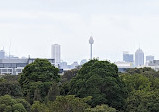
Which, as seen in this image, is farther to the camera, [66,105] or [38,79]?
[38,79]

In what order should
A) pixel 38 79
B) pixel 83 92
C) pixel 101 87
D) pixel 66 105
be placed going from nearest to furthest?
1. pixel 66 105
2. pixel 101 87
3. pixel 83 92
4. pixel 38 79

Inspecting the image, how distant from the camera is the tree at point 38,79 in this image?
41688mm

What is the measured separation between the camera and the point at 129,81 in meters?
45.1

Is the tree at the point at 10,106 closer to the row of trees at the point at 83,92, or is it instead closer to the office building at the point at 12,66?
the row of trees at the point at 83,92

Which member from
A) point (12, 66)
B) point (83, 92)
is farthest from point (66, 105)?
point (12, 66)

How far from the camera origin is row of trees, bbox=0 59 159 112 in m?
30.0

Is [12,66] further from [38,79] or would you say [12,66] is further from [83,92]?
[83,92]

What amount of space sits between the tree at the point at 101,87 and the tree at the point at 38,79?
330 centimetres

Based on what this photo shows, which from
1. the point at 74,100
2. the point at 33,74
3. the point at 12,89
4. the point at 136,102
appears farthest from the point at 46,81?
the point at 74,100

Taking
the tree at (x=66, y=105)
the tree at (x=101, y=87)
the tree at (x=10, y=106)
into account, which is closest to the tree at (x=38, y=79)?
the tree at (x=101, y=87)

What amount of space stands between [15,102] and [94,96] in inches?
329

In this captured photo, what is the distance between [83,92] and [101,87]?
1669mm

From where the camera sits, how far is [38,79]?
44.4 m

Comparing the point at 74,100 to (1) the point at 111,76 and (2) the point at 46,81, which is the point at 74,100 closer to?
(1) the point at 111,76
